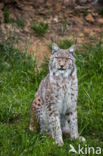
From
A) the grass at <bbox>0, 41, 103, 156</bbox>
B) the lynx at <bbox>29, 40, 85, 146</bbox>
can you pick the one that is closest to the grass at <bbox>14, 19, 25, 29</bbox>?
Answer: the grass at <bbox>0, 41, 103, 156</bbox>

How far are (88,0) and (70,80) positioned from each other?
4.61 meters

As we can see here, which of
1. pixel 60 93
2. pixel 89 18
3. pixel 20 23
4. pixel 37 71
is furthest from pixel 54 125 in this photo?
pixel 89 18

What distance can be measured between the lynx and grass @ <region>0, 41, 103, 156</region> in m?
0.20

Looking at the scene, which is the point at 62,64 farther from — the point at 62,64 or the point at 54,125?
the point at 54,125

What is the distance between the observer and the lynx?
5461 mm

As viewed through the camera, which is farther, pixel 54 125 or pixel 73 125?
pixel 73 125

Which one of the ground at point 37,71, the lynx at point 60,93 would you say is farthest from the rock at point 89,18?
the lynx at point 60,93

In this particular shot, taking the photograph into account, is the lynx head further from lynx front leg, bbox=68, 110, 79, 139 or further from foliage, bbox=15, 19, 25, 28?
foliage, bbox=15, 19, 25, 28

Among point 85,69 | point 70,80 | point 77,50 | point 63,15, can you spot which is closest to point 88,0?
point 63,15

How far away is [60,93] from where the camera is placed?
5512 millimetres

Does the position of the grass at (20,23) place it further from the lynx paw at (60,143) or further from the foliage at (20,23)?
the lynx paw at (60,143)

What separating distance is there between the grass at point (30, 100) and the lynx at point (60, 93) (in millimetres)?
198

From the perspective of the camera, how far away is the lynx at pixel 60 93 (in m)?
5.46

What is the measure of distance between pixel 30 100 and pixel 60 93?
132 cm
